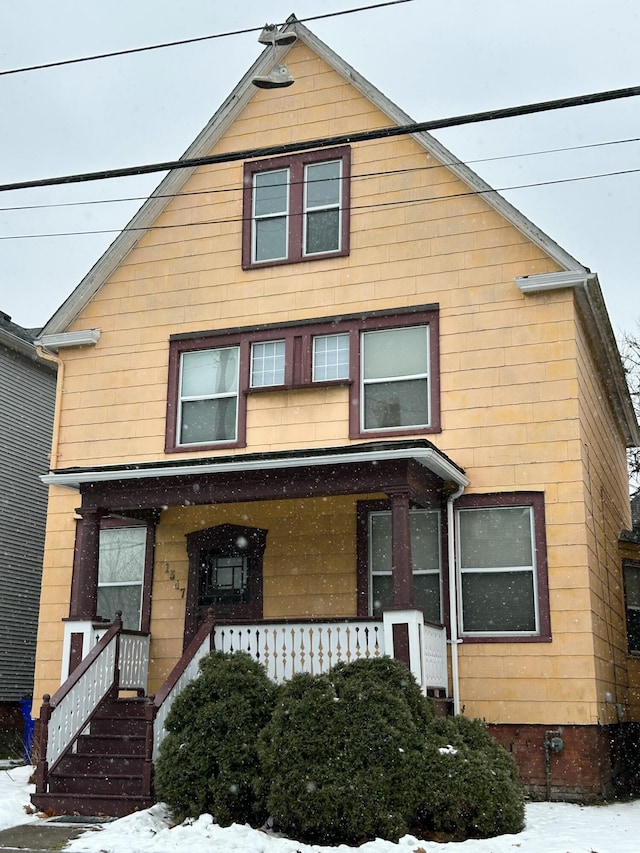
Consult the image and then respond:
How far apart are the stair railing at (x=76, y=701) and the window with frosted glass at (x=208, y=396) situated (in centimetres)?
309

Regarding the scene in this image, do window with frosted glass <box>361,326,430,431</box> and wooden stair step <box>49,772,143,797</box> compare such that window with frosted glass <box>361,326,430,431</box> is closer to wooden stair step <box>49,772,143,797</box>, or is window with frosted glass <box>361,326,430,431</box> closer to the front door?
the front door

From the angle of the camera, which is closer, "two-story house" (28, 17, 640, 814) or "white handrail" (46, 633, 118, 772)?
"white handrail" (46, 633, 118, 772)

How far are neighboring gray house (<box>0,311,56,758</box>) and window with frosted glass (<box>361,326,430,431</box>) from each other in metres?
8.63

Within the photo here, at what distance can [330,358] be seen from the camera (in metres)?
14.0

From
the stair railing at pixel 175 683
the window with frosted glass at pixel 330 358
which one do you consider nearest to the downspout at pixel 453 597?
the window with frosted glass at pixel 330 358

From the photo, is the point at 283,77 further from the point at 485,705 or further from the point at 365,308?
the point at 485,705

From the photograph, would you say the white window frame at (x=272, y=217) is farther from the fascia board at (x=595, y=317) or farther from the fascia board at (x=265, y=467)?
the fascia board at (x=265, y=467)

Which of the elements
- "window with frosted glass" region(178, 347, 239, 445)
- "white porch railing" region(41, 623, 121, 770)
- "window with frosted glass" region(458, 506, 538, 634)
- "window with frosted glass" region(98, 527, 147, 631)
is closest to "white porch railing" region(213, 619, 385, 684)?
"white porch railing" region(41, 623, 121, 770)

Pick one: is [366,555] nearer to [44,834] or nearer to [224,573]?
[224,573]

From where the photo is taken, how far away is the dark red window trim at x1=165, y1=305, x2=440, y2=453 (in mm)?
13461

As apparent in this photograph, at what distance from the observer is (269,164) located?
1498 cm

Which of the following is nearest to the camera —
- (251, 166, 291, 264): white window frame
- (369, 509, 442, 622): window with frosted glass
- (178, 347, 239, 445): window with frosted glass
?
(369, 509, 442, 622): window with frosted glass

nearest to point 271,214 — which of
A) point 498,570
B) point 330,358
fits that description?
point 330,358

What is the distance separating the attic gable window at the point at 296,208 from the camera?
14469 millimetres
